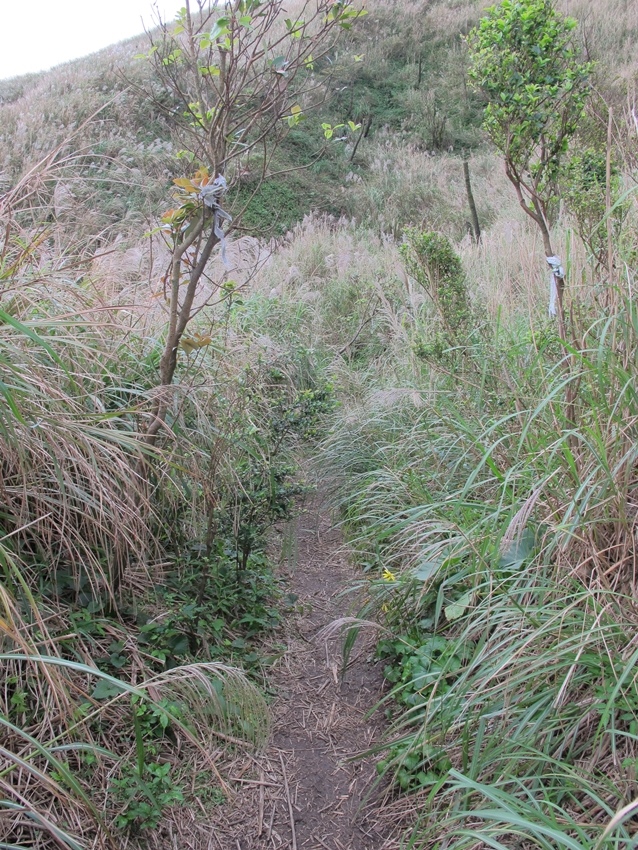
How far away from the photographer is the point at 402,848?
2.01 m

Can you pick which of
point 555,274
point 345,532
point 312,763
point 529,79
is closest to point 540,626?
point 312,763

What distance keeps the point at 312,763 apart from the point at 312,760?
2cm

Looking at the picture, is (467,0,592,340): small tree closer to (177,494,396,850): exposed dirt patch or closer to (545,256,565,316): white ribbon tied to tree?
(545,256,565,316): white ribbon tied to tree

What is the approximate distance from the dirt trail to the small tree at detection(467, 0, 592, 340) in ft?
6.72

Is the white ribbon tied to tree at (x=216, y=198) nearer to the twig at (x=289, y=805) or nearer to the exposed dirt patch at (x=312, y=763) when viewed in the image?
the exposed dirt patch at (x=312, y=763)

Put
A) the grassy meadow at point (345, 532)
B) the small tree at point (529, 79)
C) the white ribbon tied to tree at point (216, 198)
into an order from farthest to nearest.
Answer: the small tree at point (529, 79)
the white ribbon tied to tree at point (216, 198)
the grassy meadow at point (345, 532)

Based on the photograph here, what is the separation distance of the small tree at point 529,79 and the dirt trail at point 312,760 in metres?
2.05

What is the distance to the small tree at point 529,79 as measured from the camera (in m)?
2.98

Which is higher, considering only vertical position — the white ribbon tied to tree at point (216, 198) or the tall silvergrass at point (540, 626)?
the white ribbon tied to tree at point (216, 198)

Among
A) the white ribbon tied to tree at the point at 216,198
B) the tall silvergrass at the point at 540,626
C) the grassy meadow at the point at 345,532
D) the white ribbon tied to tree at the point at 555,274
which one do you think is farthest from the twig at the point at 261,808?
the white ribbon tied to tree at the point at 555,274

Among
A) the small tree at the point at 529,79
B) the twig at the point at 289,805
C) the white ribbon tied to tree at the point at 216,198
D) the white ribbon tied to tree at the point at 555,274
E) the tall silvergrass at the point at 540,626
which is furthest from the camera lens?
the small tree at the point at 529,79

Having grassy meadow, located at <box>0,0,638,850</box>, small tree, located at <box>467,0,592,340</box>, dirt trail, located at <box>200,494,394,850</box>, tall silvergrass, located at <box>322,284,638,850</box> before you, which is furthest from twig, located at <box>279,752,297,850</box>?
small tree, located at <box>467,0,592,340</box>

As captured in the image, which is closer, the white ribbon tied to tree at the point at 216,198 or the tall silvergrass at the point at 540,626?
the tall silvergrass at the point at 540,626

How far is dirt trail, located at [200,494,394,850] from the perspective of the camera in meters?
2.22
